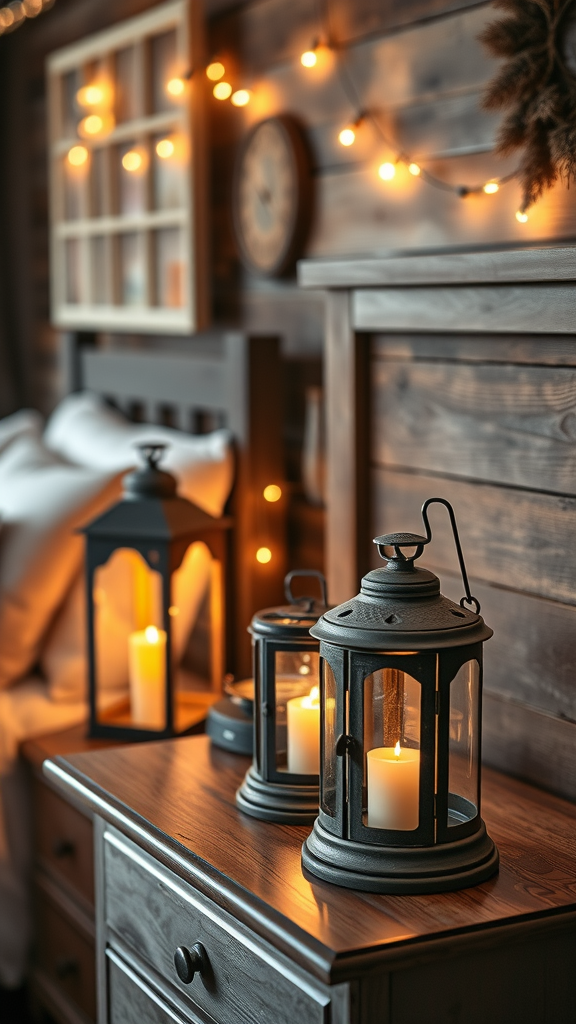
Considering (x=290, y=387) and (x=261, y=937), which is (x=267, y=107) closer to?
(x=290, y=387)

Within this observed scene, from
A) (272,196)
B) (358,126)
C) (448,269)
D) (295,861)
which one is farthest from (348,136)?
(295,861)

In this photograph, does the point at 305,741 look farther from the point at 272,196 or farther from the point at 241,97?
the point at 241,97

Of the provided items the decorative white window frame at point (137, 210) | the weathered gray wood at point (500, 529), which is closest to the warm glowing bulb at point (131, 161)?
the decorative white window frame at point (137, 210)

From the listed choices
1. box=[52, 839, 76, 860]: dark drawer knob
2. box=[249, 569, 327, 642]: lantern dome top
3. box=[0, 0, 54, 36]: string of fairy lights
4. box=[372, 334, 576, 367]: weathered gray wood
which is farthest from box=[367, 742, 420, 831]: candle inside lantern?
box=[0, 0, 54, 36]: string of fairy lights

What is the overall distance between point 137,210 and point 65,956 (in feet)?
5.56

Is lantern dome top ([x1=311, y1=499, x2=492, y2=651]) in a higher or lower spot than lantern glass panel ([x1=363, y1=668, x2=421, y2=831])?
higher

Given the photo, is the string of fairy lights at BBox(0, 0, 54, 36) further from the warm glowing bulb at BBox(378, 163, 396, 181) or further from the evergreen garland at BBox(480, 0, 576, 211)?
the evergreen garland at BBox(480, 0, 576, 211)

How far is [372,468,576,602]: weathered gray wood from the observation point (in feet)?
4.86

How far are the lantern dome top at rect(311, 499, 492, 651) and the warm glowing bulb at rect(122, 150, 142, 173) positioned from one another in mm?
1841

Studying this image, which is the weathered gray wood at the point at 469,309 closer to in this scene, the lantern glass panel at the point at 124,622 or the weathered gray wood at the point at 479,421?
the weathered gray wood at the point at 479,421

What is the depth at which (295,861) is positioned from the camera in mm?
1295

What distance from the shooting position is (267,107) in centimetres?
241

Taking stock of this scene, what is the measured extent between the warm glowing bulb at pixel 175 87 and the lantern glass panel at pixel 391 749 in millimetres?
1750

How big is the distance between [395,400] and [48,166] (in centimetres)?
216
